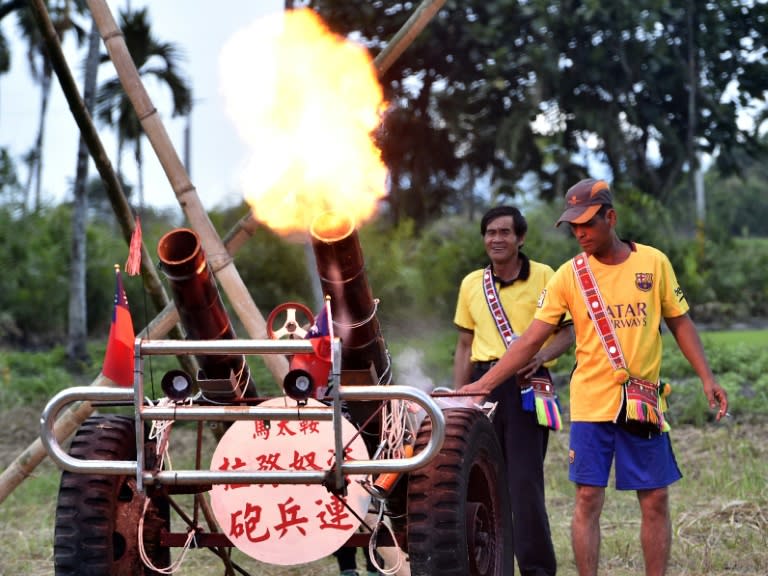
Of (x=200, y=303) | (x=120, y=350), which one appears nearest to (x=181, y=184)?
(x=120, y=350)

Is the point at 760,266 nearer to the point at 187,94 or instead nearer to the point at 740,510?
the point at 187,94

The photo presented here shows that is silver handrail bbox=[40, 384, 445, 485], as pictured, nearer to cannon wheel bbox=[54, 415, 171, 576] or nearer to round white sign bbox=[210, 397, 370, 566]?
cannon wheel bbox=[54, 415, 171, 576]

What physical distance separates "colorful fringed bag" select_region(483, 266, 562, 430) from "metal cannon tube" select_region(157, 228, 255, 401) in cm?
165

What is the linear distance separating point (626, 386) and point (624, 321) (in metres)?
0.29

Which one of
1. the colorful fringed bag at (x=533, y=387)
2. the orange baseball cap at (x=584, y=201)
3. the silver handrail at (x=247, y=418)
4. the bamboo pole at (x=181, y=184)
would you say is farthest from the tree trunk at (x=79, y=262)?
the silver handrail at (x=247, y=418)

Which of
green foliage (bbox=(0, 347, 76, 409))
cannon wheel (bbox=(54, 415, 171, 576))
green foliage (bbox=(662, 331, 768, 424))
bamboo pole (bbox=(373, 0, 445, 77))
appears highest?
bamboo pole (bbox=(373, 0, 445, 77))

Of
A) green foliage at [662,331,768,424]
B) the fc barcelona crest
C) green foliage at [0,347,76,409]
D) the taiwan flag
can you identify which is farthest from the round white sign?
green foliage at [0,347,76,409]

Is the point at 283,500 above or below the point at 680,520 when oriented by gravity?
above

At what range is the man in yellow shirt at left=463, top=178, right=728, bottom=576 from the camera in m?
5.27

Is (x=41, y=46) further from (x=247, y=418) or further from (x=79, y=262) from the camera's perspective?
(x=247, y=418)

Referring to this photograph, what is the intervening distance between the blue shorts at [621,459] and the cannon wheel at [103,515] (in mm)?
1873

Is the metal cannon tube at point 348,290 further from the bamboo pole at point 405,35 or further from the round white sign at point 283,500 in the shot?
the bamboo pole at point 405,35

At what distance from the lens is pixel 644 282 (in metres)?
5.32

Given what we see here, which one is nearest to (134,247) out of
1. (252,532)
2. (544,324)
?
(252,532)
